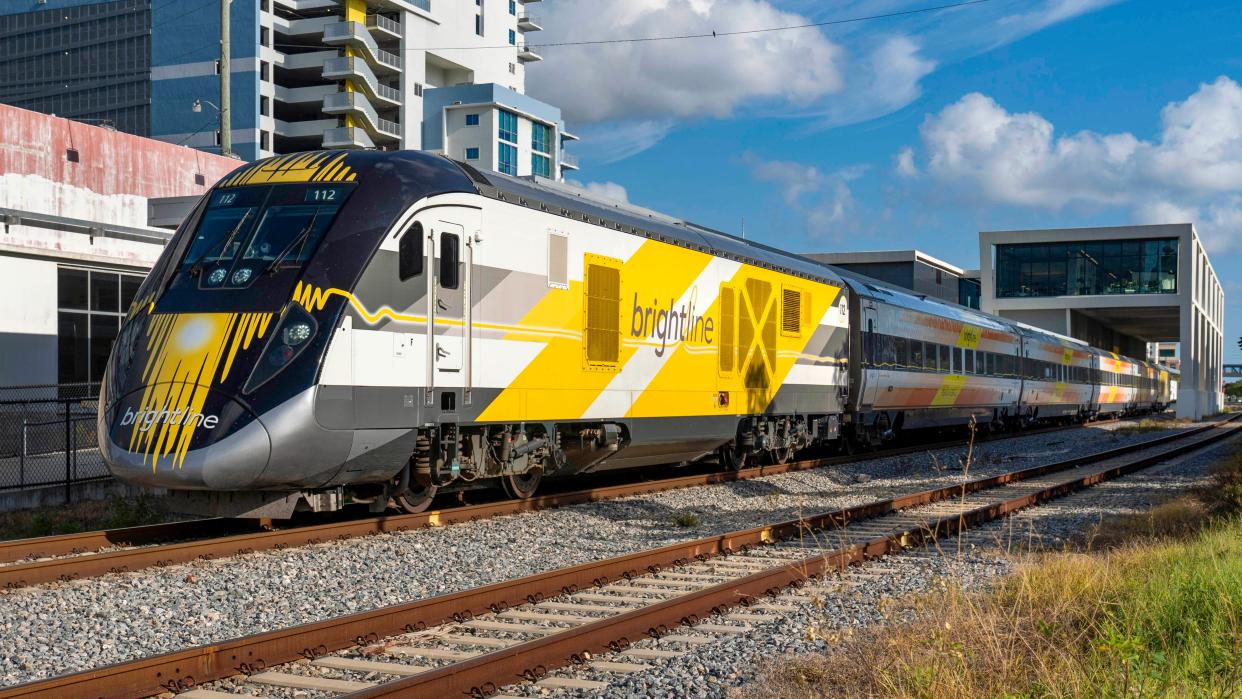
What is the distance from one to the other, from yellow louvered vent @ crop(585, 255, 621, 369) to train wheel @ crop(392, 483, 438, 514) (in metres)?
2.45

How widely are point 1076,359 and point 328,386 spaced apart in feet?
139

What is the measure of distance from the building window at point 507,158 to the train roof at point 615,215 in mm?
60675

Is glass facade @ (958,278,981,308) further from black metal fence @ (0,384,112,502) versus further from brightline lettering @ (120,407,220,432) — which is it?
brightline lettering @ (120,407,220,432)

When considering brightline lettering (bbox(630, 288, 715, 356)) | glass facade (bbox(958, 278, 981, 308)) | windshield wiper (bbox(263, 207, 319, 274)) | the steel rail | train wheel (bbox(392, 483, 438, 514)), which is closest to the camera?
the steel rail

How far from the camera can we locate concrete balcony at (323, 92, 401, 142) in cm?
7344

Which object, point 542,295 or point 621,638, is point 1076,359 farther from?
point 621,638

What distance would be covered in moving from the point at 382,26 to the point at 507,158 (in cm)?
1182

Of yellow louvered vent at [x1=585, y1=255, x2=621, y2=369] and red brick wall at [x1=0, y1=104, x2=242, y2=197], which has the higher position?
red brick wall at [x1=0, y1=104, x2=242, y2=197]

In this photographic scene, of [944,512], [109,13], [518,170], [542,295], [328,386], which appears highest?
[109,13]

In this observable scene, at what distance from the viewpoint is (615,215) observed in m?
14.7

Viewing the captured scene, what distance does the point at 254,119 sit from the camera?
234ft

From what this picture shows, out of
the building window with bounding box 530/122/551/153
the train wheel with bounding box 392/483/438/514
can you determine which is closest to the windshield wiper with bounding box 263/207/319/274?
the train wheel with bounding box 392/483/438/514

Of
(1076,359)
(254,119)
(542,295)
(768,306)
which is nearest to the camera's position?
(542,295)

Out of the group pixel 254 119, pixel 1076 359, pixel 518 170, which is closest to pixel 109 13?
pixel 254 119
